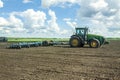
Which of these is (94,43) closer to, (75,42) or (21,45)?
(75,42)

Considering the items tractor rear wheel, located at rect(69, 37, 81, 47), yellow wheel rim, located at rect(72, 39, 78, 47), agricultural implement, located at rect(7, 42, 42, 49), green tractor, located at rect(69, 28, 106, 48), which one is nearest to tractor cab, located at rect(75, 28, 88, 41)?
green tractor, located at rect(69, 28, 106, 48)

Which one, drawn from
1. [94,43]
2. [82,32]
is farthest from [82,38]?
[94,43]

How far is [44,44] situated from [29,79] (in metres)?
25.9

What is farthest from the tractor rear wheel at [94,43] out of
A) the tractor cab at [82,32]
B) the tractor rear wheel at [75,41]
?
the tractor rear wheel at [75,41]

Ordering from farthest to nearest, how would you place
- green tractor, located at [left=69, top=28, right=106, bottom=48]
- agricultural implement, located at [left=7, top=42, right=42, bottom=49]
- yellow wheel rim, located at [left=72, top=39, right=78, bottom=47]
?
yellow wheel rim, located at [left=72, top=39, right=78, bottom=47]
green tractor, located at [left=69, top=28, right=106, bottom=48]
agricultural implement, located at [left=7, top=42, right=42, bottom=49]

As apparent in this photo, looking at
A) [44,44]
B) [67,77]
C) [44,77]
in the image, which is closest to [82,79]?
[67,77]

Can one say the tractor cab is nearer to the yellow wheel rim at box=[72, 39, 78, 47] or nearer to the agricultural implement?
the yellow wheel rim at box=[72, 39, 78, 47]

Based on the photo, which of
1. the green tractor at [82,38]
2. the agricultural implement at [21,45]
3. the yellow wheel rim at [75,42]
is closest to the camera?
the agricultural implement at [21,45]

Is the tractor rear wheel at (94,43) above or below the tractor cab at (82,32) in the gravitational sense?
below

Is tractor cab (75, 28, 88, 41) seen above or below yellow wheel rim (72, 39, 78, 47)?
above

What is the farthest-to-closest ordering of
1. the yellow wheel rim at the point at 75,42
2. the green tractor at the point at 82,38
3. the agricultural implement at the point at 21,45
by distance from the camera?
the yellow wheel rim at the point at 75,42 < the green tractor at the point at 82,38 < the agricultural implement at the point at 21,45

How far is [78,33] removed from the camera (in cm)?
3155

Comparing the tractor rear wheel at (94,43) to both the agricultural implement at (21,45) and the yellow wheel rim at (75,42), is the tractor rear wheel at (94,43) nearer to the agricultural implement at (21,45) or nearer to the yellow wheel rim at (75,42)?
the yellow wheel rim at (75,42)

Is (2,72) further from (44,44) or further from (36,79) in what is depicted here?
(44,44)
